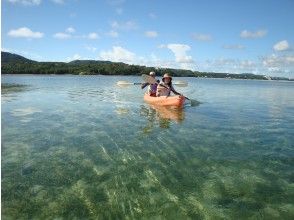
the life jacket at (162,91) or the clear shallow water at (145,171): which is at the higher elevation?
the life jacket at (162,91)

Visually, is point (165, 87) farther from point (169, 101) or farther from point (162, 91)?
point (169, 101)

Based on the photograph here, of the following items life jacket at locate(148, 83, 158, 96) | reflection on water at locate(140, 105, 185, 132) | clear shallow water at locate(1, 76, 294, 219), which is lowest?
reflection on water at locate(140, 105, 185, 132)

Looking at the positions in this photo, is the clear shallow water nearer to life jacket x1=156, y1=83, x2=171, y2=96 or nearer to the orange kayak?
the orange kayak

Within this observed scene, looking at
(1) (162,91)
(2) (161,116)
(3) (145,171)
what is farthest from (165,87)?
(3) (145,171)

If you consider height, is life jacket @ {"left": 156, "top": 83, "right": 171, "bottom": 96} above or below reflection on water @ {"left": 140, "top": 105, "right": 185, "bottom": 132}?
above

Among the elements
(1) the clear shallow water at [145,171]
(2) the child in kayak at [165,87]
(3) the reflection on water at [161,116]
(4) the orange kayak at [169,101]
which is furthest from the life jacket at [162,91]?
(1) the clear shallow water at [145,171]

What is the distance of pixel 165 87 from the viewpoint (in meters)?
22.8

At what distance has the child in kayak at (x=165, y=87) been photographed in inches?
873

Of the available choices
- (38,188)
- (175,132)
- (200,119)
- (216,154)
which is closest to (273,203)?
(216,154)

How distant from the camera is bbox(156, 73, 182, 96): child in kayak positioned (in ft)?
72.7

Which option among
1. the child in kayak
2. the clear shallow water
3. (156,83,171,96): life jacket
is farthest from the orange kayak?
the clear shallow water

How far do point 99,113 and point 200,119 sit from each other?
19.1 feet

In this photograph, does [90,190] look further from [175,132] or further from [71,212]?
[175,132]

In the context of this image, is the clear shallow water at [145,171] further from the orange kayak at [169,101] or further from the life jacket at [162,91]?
the life jacket at [162,91]
